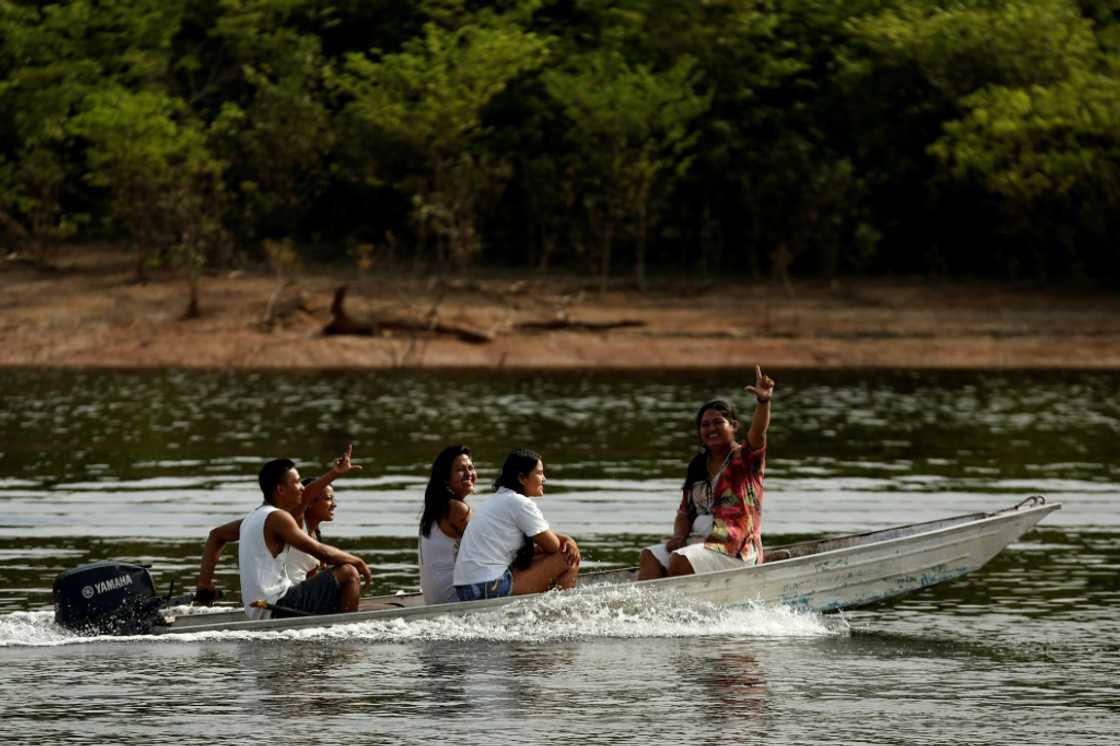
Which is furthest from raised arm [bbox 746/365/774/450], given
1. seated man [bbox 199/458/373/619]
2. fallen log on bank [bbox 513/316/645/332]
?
fallen log on bank [bbox 513/316/645/332]

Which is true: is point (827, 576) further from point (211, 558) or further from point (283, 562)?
point (211, 558)

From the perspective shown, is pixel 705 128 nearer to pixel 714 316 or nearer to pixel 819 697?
pixel 714 316

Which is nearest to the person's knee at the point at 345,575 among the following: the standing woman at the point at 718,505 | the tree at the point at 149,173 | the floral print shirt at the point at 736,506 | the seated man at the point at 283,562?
the seated man at the point at 283,562

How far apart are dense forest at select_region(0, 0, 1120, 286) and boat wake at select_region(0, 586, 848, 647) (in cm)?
3866

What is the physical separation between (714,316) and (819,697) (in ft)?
127

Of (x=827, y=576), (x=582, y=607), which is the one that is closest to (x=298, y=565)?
(x=582, y=607)

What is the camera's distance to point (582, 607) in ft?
47.6

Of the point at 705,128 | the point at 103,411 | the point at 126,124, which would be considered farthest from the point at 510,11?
the point at 103,411

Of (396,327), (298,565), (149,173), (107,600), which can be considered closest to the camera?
(107,600)

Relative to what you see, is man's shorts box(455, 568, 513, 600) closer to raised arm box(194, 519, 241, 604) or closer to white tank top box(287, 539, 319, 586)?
white tank top box(287, 539, 319, 586)

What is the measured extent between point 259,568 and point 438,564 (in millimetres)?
1220

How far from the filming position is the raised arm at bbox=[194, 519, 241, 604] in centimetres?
1452

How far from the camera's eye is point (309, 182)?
5862cm

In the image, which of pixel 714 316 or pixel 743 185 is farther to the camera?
pixel 743 185
